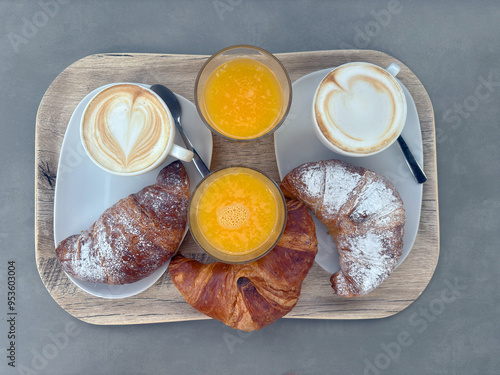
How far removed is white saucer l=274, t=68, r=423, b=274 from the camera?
1.60m

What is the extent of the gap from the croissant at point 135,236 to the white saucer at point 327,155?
1.47 ft

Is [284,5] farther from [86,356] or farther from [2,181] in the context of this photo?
[86,356]

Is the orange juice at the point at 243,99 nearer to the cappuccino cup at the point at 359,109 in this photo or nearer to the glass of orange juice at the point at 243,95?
the glass of orange juice at the point at 243,95

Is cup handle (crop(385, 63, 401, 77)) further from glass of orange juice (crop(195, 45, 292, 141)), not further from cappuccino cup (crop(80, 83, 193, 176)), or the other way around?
cappuccino cup (crop(80, 83, 193, 176))

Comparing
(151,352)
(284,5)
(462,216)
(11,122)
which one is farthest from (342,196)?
(11,122)

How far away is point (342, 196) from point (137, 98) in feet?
2.80

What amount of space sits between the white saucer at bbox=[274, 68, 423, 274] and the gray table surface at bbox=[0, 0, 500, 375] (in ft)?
1.12

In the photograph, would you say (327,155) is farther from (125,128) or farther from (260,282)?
(125,128)

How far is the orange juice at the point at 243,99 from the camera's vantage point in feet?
4.75

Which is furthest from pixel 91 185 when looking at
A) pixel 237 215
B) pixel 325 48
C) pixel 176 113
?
pixel 325 48

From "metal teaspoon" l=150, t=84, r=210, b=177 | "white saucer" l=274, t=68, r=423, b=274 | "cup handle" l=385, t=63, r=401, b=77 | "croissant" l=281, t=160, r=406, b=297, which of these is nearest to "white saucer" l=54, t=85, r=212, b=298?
"metal teaspoon" l=150, t=84, r=210, b=177

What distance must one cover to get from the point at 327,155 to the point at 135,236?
0.84m

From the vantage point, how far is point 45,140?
1.66 meters

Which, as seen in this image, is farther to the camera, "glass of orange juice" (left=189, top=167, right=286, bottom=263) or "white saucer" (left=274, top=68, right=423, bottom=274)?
"white saucer" (left=274, top=68, right=423, bottom=274)
